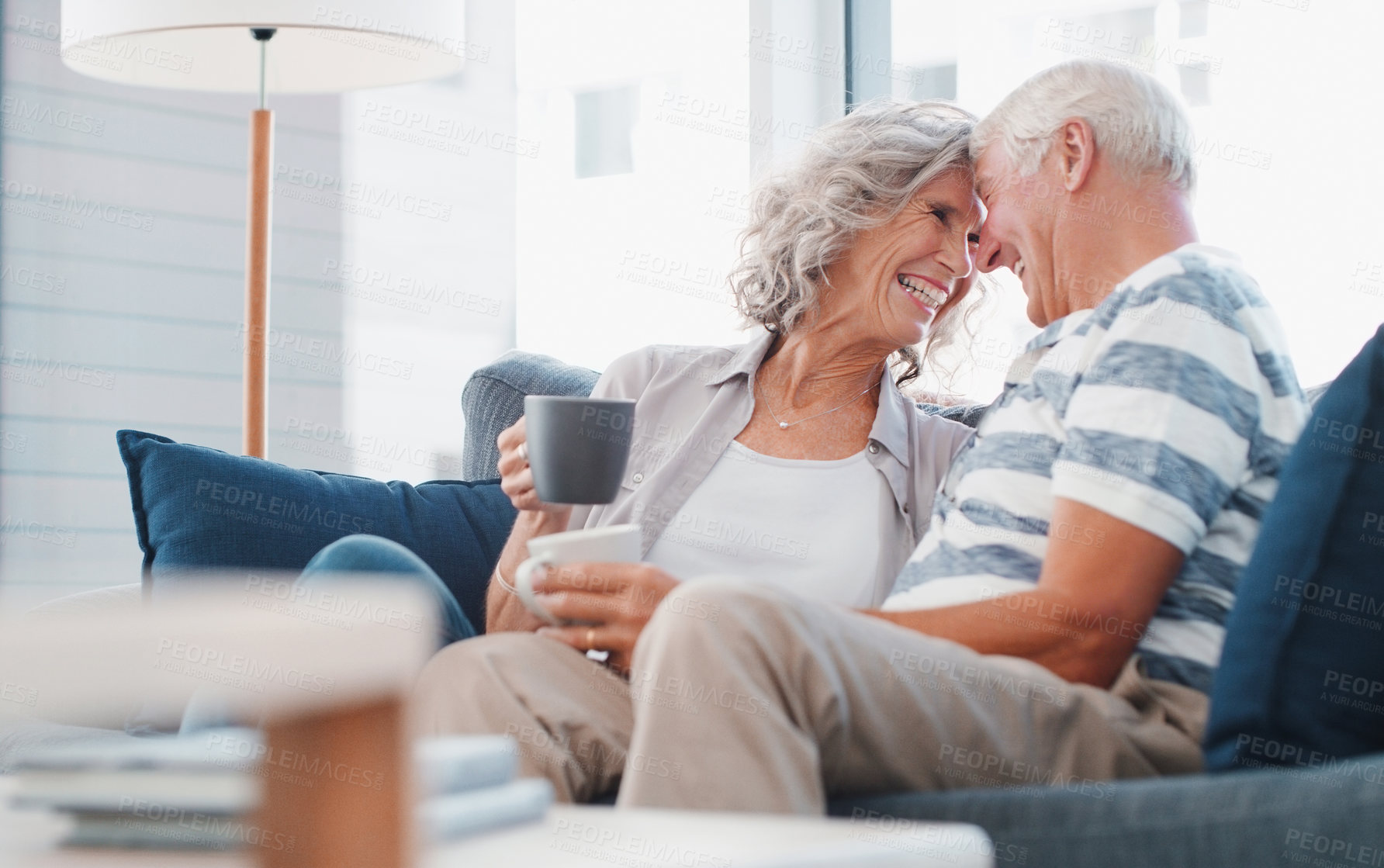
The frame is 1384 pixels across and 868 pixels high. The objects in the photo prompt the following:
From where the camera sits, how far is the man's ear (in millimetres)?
1581

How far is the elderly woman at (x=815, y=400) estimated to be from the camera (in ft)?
5.53

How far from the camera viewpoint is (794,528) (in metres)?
1.71

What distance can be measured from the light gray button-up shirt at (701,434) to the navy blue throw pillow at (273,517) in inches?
8.2

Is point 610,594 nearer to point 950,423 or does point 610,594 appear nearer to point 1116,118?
point 950,423

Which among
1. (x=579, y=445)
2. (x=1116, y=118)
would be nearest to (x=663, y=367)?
(x=579, y=445)

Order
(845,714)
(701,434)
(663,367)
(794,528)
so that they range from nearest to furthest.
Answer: (845,714)
(794,528)
(701,434)
(663,367)

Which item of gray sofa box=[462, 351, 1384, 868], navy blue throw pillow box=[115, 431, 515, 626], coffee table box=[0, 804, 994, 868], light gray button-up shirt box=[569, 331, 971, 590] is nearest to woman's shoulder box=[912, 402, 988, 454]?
light gray button-up shirt box=[569, 331, 971, 590]

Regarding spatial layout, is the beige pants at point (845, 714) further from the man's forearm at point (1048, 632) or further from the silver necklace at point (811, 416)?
the silver necklace at point (811, 416)

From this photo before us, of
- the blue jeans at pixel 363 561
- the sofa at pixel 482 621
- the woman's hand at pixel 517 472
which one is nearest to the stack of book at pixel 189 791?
the sofa at pixel 482 621

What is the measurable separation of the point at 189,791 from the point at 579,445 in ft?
2.45

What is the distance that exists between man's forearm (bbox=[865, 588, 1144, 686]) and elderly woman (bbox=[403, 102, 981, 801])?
0.40 m

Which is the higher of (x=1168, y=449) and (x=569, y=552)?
→ (x=1168, y=449)

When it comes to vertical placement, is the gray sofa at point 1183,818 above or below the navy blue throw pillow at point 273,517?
below

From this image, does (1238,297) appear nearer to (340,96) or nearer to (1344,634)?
(1344,634)
